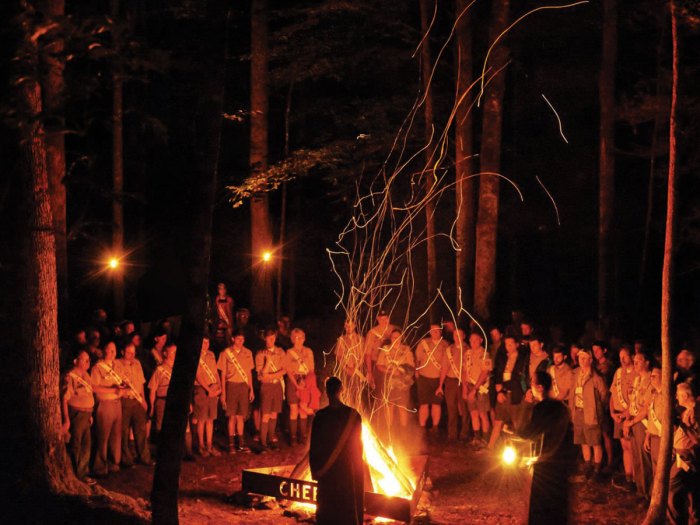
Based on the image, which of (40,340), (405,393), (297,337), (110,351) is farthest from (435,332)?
(40,340)

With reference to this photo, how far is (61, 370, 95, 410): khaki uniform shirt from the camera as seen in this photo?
12.0 metres

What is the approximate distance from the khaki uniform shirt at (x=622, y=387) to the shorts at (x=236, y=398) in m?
6.22

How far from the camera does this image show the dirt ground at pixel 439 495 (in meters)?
10.8

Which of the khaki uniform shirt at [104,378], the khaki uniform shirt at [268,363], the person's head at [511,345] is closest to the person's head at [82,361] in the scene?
the khaki uniform shirt at [104,378]

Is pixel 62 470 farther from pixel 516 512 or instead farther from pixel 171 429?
pixel 516 512

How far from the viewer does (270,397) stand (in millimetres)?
14461

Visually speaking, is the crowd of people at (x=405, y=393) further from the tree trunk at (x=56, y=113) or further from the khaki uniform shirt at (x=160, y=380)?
the tree trunk at (x=56, y=113)

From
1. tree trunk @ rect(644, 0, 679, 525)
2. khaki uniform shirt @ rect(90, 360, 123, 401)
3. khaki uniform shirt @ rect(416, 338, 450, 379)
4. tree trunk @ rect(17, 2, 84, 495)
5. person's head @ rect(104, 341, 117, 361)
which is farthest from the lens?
khaki uniform shirt @ rect(416, 338, 450, 379)

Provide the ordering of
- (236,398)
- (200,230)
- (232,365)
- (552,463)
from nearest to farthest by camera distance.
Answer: (200,230), (552,463), (232,365), (236,398)

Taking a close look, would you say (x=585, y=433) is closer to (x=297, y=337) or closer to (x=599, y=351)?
(x=599, y=351)

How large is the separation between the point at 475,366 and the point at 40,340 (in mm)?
7960

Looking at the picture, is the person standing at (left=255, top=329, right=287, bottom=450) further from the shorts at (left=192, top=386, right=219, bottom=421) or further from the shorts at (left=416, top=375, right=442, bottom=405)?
the shorts at (left=416, top=375, right=442, bottom=405)

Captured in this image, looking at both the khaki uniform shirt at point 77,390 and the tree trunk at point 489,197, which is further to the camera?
the tree trunk at point 489,197

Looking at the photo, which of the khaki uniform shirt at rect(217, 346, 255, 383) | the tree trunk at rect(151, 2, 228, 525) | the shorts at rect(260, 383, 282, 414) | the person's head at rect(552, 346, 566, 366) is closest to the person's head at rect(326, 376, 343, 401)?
the tree trunk at rect(151, 2, 228, 525)
